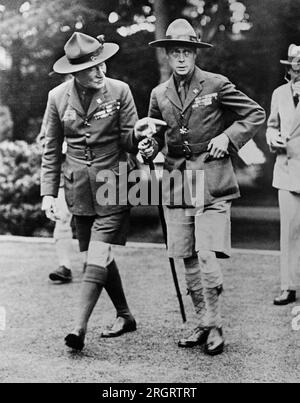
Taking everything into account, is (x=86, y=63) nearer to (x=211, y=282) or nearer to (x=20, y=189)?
(x=211, y=282)

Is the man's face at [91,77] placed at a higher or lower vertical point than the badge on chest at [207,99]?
higher

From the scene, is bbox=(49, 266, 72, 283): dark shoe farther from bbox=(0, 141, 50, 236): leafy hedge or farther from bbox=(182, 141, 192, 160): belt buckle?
bbox=(182, 141, 192, 160): belt buckle

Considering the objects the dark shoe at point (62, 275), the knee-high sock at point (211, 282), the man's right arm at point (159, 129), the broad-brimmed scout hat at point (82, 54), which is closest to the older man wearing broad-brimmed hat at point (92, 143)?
the broad-brimmed scout hat at point (82, 54)

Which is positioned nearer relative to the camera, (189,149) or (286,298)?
(189,149)

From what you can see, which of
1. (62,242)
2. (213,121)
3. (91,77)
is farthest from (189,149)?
(62,242)

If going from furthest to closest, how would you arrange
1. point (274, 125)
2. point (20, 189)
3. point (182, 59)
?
point (20, 189), point (274, 125), point (182, 59)

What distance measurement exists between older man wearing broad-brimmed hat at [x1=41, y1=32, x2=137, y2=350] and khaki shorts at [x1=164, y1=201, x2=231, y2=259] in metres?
0.28

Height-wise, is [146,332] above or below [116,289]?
below

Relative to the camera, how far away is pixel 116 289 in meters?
4.58

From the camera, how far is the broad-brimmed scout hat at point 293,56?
493 centimetres

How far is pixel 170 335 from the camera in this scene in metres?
4.43

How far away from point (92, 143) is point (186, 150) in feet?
1.70

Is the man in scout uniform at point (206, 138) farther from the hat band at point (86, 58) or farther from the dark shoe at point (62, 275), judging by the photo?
the dark shoe at point (62, 275)
